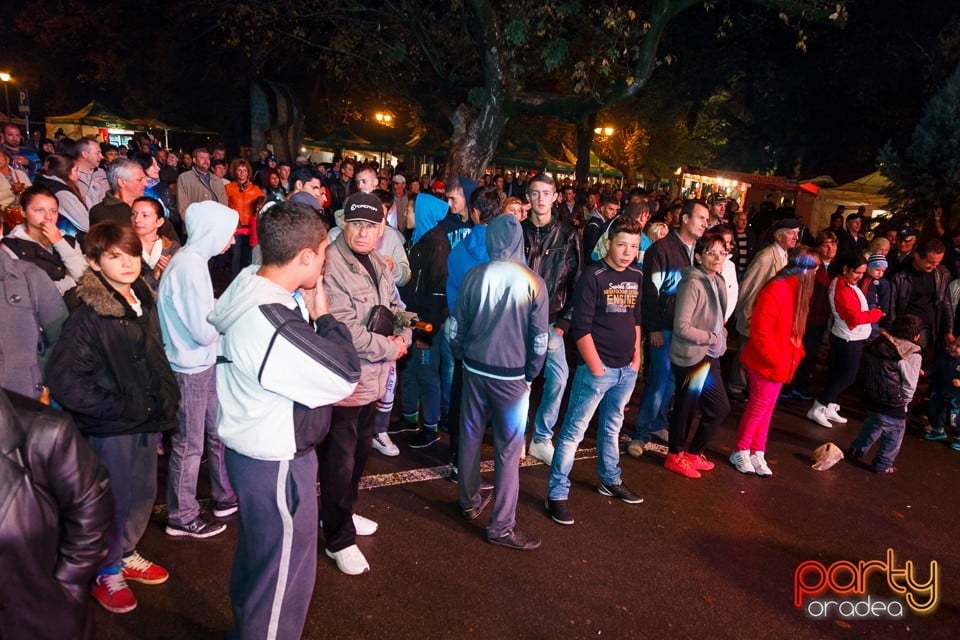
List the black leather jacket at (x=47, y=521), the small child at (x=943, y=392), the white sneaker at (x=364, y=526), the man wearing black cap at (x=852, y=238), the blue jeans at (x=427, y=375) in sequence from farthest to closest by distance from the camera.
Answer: the man wearing black cap at (x=852, y=238)
the small child at (x=943, y=392)
the blue jeans at (x=427, y=375)
the white sneaker at (x=364, y=526)
the black leather jacket at (x=47, y=521)

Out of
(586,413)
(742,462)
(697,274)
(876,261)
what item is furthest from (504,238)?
(876,261)

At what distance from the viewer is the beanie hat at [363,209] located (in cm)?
351

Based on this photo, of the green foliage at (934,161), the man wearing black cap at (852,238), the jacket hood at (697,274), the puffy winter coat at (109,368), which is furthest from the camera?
the green foliage at (934,161)

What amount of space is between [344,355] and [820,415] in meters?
6.03

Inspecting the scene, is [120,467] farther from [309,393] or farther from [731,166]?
[731,166]

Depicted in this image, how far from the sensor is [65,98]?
124ft

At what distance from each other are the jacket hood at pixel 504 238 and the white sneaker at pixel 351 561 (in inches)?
77.2

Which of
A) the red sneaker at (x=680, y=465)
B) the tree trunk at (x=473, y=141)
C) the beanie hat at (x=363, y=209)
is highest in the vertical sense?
the tree trunk at (x=473, y=141)

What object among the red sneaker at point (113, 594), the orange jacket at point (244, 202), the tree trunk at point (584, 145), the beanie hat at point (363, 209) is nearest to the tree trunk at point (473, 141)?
the orange jacket at point (244, 202)

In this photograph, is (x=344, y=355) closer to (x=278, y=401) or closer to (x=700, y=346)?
(x=278, y=401)

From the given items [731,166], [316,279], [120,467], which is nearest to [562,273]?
[316,279]

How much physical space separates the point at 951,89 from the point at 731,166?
151 feet

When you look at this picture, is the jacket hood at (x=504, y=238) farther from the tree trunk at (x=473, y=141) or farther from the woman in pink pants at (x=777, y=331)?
the tree trunk at (x=473, y=141)

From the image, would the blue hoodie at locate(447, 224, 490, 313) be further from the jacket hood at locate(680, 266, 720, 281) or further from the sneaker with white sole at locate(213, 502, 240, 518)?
the sneaker with white sole at locate(213, 502, 240, 518)
